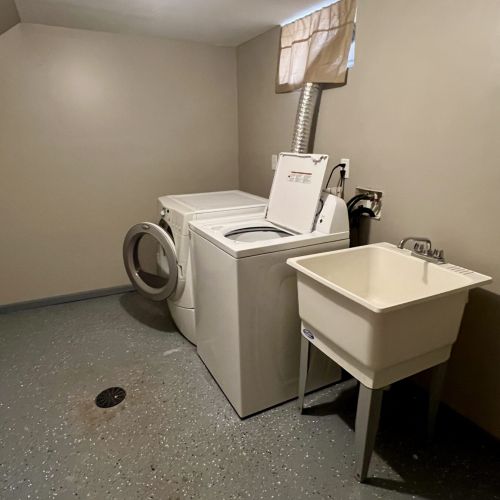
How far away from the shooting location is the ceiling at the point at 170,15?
76.0 inches

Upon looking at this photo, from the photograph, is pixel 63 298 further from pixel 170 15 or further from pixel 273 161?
pixel 170 15

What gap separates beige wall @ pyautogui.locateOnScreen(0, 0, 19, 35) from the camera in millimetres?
1868

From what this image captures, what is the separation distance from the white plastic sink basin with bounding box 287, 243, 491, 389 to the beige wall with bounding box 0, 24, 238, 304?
1.88 metres

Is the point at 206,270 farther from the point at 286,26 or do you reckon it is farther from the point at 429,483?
the point at 286,26

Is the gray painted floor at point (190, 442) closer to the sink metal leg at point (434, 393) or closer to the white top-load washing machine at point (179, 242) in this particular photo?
the sink metal leg at point (434, 393)

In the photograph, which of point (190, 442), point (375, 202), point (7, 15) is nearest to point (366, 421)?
point (190, 442)

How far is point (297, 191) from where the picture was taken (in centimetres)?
184

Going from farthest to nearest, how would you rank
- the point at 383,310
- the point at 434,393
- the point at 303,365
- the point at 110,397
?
the point at 110,397
the point at 303,365
the point at 434,393
the point at 383,310

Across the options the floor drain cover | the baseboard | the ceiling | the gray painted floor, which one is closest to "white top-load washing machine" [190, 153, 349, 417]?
the gray painted floor

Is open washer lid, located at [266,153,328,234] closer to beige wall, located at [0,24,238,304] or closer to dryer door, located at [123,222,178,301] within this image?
dryer door, located at [123,222,178,301]

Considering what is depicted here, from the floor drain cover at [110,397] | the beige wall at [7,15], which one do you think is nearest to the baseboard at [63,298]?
the floor drain cover at [110,397]

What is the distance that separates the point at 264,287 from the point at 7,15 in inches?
85.5

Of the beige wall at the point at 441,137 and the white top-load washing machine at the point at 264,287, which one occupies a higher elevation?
the beige wall at the point at 441,137

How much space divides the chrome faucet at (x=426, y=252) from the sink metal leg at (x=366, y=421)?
56 cm
